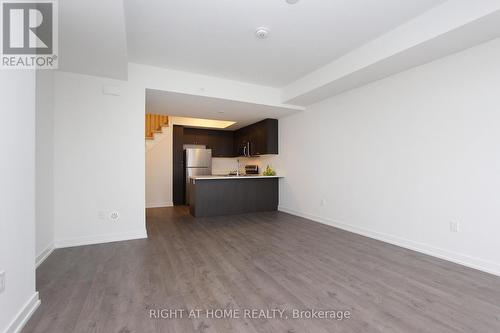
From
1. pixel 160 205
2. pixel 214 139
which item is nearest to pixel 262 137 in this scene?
pixel 214 139

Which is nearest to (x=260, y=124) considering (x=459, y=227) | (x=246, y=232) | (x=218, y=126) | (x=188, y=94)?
(x=218, y=126)

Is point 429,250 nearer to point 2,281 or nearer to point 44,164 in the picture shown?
point 2,281

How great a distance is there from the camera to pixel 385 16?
250 centimetres

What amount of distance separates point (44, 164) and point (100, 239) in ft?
3.99

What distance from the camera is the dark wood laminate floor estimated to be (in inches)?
63.8

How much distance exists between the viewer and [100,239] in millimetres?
3342

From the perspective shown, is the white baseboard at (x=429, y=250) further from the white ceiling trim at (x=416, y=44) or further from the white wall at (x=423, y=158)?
the white ceiling trim at (x=416, y=44)

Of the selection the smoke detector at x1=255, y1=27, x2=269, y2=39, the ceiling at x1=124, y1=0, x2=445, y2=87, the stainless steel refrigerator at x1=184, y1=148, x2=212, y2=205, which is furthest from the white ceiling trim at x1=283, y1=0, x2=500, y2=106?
the stainless steel refrigerator at x1=184, y1=148, x2=212, y2=205

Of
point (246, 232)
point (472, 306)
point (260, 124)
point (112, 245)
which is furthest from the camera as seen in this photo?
point (260, 124)

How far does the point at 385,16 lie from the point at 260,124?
3.86 meters

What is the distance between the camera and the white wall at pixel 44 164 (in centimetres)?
273

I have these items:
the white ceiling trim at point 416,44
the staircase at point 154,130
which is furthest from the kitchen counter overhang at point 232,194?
the white ceiling trim at point 416,44

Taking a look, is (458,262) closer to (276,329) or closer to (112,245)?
(276,329)

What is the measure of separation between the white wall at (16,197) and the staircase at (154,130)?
486 cm
